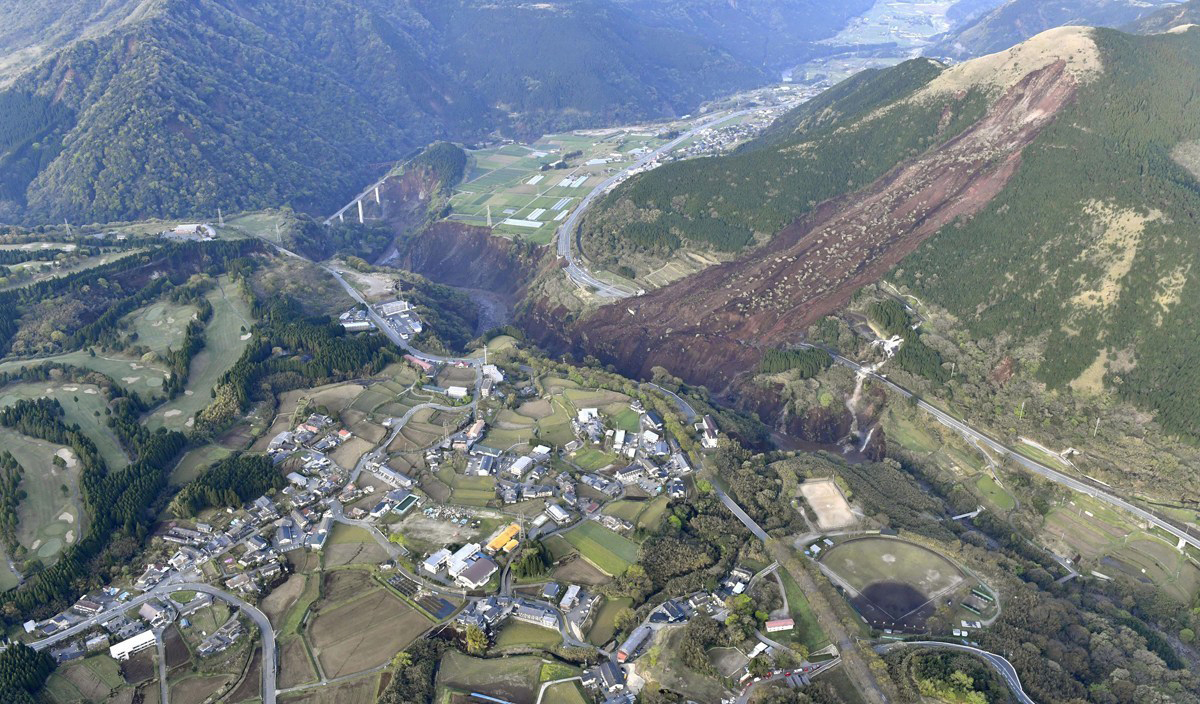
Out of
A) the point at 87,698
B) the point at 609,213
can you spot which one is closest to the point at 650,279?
the point at 609,213

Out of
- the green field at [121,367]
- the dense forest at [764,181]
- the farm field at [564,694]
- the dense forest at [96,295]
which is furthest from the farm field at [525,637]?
the dense forest at [764,181]

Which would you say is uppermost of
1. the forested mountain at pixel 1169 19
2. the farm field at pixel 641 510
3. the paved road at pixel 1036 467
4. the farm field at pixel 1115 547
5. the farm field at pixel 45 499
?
the forested mountain at pixel 1169 19

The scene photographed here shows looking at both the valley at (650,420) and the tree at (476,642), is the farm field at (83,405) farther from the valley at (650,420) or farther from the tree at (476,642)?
the tree at (476,642)

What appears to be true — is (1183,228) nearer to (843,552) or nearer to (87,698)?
(843,552)

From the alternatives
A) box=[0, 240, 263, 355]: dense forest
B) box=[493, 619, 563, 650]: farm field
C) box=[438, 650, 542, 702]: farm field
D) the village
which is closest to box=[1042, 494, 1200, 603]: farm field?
the village

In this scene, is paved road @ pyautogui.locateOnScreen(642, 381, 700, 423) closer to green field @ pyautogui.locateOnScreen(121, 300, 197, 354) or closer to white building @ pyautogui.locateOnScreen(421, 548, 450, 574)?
white building @ pyautogui.locateOnScreen(421, 548, 450, 574)

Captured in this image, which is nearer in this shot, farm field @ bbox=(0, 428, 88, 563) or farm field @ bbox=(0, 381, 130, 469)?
farm field @ bbox=(0, 428, 88, 563)

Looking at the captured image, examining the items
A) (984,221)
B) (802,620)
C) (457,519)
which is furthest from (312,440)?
(984,221)
